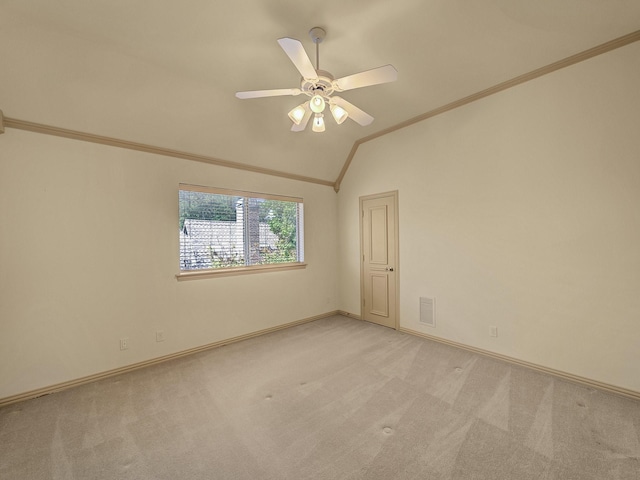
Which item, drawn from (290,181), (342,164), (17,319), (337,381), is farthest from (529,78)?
(17,319)

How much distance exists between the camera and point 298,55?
1.69 metres

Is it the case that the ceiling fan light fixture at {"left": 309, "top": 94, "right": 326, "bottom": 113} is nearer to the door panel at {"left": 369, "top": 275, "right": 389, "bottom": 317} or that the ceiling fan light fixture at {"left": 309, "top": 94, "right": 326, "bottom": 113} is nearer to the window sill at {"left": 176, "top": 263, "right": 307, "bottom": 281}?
the window sill at {"left": 176, "top": 263, "right": 307, "bottom": 281}

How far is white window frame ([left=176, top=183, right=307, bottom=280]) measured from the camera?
11.1 ft

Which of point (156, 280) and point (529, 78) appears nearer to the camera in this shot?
point (529, 78)

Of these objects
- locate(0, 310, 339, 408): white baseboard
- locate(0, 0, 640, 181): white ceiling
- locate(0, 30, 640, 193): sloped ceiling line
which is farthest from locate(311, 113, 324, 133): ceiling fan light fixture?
locate(0, 310, 339, 408): white baseboard

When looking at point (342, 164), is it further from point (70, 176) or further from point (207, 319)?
point (70, 176)

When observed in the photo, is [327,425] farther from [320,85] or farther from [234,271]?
[320,85]

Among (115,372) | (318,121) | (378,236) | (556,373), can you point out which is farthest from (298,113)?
(556,373)

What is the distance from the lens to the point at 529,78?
2.79m

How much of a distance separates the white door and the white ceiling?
1.62 metres

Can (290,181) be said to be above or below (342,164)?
below

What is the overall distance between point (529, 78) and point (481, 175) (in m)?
1.02

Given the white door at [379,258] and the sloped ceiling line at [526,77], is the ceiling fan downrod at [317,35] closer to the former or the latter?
the sloped ceiling line at [526,77]

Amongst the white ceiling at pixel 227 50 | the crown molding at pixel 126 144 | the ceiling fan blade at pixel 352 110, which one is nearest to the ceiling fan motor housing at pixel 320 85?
the ceiling fan blade at pixel 352 110
